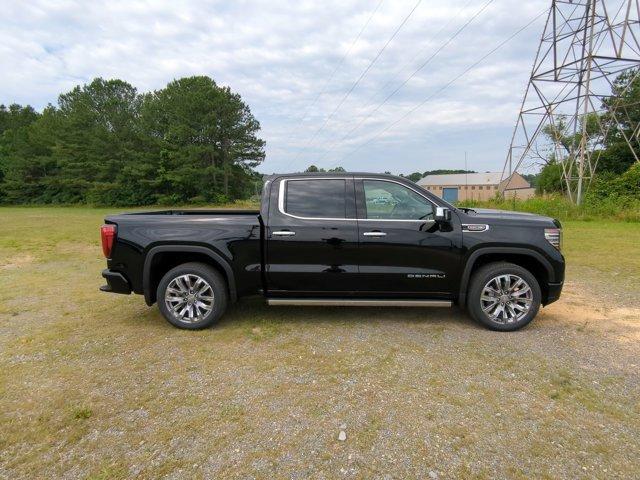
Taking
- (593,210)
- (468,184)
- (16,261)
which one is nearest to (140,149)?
(16,261)

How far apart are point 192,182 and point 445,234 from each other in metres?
42.4

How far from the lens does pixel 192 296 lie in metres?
4.36

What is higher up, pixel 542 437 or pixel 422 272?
Result: pixel 422 272

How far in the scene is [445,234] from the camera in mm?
4227

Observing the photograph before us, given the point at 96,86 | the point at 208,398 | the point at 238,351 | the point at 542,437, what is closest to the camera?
the point at 542,437

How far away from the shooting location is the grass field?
231cm

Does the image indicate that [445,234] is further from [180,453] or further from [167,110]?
[167,110]

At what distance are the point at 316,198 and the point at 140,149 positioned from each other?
4773cm

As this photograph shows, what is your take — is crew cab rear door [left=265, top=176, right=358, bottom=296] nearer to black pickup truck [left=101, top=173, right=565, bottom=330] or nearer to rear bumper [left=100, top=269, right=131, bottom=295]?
black pickup truck [left=101, top=173, right=565, bottom=330]

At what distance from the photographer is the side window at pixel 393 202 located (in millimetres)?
4305

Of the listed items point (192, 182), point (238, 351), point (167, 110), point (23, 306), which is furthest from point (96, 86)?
point (238, 351)

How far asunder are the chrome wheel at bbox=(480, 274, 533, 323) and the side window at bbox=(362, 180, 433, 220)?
104 cm

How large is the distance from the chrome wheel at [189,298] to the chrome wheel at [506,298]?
3.09 m

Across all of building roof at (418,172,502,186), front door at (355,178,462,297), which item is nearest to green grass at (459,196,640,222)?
front door at (355,178,462,297)
